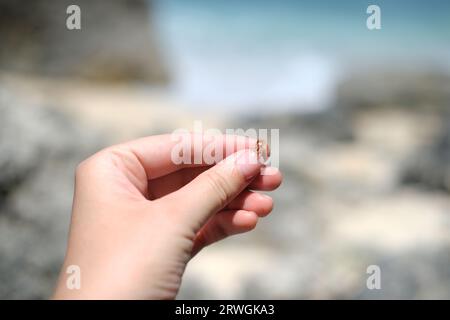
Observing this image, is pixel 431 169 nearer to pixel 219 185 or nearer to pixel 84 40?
pixel 219 185

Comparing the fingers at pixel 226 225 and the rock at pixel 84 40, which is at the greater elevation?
the rock at pixel 84 40

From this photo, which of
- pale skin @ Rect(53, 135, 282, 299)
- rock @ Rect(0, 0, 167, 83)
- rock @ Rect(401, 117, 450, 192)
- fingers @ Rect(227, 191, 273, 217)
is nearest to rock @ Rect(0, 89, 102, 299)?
pale skin @ Rect(53, 135, 282, 299)

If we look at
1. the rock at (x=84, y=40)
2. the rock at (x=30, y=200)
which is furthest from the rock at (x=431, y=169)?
the rock at (x=84, y=40)

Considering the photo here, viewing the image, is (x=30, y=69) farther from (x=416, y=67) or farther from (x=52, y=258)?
(x=416, y=67)

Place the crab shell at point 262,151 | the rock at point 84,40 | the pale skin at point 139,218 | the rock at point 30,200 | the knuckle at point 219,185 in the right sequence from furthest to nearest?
the rock at point 84,40 < the rock at point 30,200 < the crab shell at point 262,151 < the knuckle at point 219,185 < the pale skin at point 139,218

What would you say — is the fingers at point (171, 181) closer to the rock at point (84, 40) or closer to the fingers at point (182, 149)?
the fingers at point (182, 149)

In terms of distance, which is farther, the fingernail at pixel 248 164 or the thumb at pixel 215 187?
the fingernail at pixel 248 164
